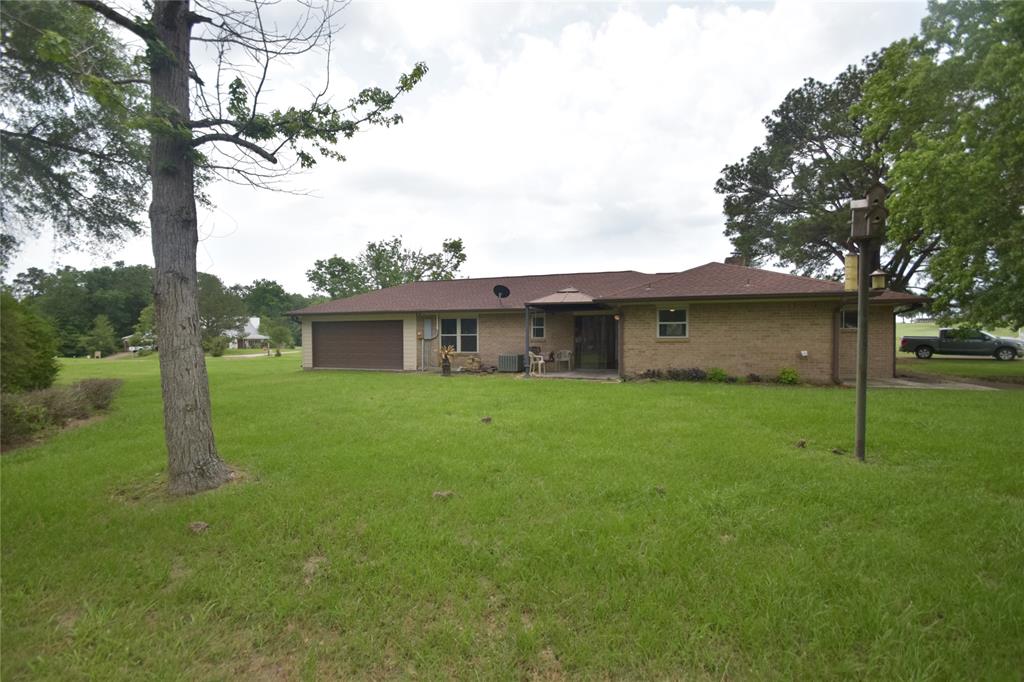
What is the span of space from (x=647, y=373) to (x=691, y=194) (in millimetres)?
8916

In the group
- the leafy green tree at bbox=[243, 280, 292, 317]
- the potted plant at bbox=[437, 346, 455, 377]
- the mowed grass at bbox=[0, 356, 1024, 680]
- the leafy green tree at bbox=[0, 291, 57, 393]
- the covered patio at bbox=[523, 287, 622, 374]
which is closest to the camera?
the mowed grass at bbox=[0, 356, 1024, 680]

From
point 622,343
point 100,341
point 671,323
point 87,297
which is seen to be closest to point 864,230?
point 671,323

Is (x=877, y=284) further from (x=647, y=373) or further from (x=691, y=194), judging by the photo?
(x=691, y=194)

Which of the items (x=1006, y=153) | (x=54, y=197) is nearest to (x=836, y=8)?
(x=1006, y=153)

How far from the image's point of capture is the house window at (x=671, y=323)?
1410cm

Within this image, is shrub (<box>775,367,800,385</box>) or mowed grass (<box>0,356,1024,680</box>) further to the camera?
shrub (<box>775,367,800,385</box>)

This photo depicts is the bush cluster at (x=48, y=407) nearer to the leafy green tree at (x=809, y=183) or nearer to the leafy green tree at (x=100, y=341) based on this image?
the leafy green tree at (x=809, y=183)

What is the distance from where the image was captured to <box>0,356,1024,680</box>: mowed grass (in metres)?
2.26

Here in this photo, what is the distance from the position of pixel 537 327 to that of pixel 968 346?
2423cm

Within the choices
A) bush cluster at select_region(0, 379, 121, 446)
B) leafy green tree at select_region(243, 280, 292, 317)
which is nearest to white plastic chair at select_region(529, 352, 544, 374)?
bush cluster at select_region(0, 379, 121, 446)

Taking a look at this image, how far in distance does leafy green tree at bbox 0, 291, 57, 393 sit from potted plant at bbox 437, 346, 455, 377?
10246 mm

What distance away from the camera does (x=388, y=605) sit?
8.70 feet

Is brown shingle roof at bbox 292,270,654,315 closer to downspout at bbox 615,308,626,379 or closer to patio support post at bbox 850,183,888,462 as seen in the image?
downspout at bbox 615,308,626,379

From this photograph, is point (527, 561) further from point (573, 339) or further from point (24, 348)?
point (573, 339)
